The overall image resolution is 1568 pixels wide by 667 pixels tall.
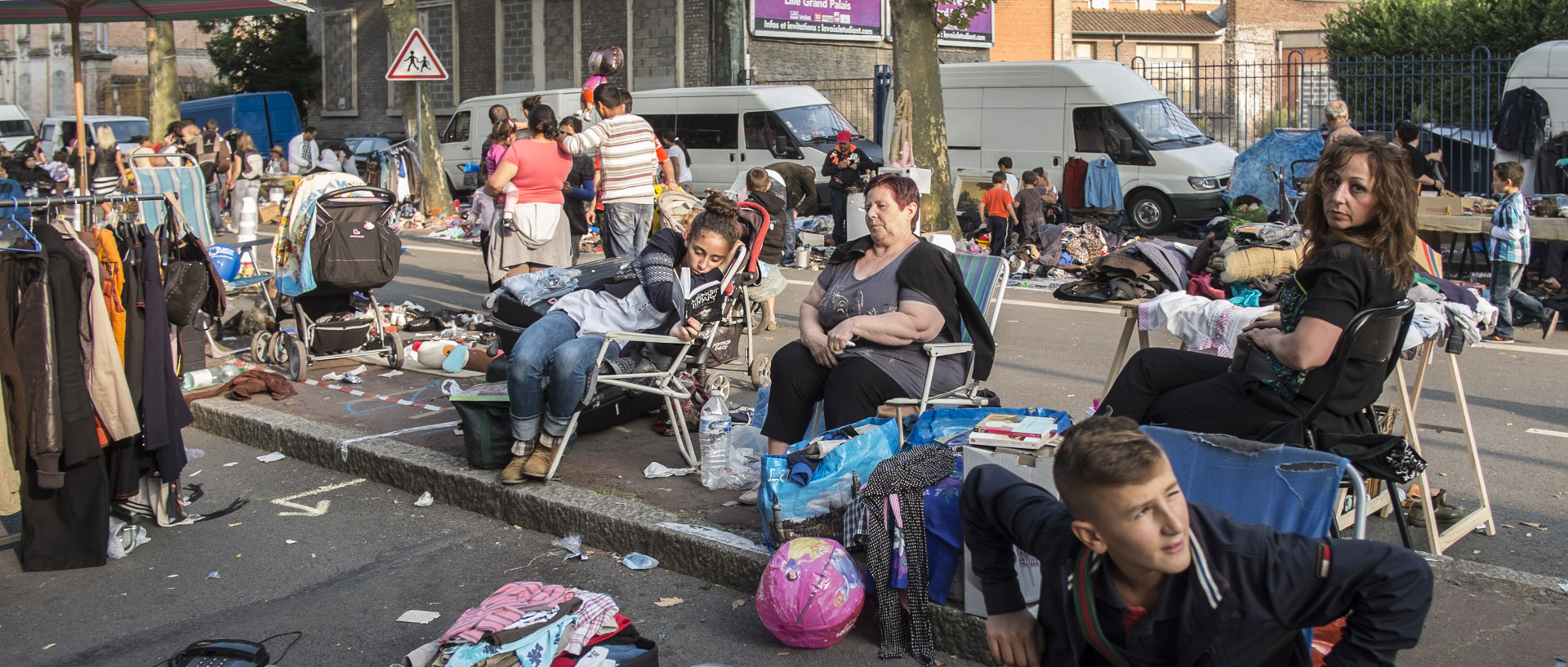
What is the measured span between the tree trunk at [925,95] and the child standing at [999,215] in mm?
446

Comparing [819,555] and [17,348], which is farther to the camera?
[17,348]

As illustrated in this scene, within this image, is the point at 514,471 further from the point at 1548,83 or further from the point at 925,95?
the point at 1548,83

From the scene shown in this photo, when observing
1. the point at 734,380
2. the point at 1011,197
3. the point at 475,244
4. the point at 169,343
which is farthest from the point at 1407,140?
the point at 169,343

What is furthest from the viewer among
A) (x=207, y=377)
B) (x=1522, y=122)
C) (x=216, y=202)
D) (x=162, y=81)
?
(x=162, y=81)

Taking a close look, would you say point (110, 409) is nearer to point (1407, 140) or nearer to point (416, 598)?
point (416, 598)

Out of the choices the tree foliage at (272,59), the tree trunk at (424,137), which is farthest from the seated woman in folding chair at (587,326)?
the tree foliage at (272,59)

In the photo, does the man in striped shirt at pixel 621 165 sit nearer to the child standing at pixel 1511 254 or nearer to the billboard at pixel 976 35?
A: the child standing at pixel 1511 254

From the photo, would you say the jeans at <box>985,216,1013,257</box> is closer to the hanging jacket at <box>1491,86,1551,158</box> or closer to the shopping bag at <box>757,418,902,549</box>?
the hanging jacket at <box>1491,86,1551,158</box>

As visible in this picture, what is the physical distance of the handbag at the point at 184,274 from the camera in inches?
224

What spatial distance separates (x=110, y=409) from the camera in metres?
4.91

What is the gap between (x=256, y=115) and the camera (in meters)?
32.0

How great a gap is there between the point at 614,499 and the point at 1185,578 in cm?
317

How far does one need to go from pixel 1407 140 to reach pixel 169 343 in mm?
12727

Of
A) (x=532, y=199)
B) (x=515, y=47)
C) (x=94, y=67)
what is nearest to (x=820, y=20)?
(x=515, y=47)
